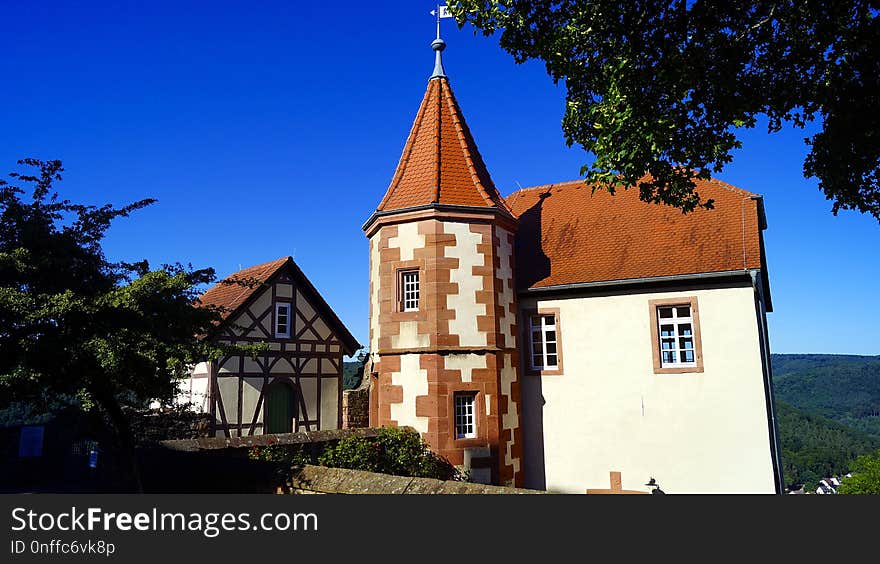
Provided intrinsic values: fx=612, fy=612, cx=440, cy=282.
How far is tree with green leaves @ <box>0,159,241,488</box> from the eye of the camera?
23.9 ft

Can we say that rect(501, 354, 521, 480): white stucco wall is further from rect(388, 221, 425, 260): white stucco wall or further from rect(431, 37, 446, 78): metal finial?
rect(431, 37, 446, 78): metal finial

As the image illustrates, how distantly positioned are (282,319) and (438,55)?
9130 mm

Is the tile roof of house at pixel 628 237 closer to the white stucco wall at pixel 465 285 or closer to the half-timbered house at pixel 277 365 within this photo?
the white stucco wall at pixel 465 285

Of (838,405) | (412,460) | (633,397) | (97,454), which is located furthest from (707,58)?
(838,405)

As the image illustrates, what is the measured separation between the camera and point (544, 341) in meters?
14.2

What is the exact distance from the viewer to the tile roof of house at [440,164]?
13.4 metres

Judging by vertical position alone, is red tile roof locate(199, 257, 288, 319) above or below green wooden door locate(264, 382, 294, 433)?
above

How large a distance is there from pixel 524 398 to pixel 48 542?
35.3ft

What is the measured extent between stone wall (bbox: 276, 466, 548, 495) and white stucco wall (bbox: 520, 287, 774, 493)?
22.0 ft

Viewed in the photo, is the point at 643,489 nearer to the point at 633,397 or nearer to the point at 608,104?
the point at 633,397

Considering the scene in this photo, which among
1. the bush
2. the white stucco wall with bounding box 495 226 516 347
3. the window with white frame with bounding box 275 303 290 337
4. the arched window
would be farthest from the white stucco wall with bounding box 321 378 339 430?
the white stucco wall with bounding box 495 226 516 347

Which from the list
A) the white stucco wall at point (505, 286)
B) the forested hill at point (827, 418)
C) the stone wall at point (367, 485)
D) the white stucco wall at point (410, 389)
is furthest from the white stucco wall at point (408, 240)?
the forested hill at point (827, 418)

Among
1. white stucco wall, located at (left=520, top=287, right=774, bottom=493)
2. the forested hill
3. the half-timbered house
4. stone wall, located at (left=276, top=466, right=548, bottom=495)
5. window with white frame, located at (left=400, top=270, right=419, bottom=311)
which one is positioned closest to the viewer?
stone wall, located at (left=276, top=466, right=548, bottom=495)

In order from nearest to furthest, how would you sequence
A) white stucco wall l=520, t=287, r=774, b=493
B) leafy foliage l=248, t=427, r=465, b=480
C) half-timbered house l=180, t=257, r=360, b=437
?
leafy foliage l=248, t=427, r=465, b=480, white stucco wall l=520, t=287, r=774, b=493, half-timbered house l=180, t=257, r=360, b=437
